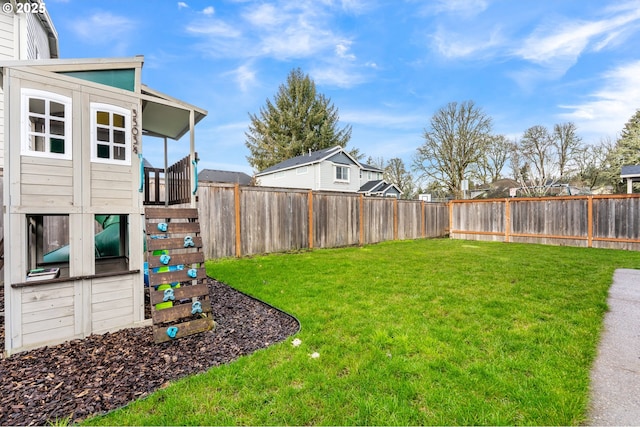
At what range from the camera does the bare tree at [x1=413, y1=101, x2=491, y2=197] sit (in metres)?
21.8

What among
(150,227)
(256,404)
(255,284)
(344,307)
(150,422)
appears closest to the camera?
(150,422)

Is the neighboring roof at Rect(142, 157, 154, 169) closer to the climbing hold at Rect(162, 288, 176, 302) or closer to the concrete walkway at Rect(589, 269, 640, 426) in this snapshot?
the climbing hold at Rect(162, 288, 176, 302)

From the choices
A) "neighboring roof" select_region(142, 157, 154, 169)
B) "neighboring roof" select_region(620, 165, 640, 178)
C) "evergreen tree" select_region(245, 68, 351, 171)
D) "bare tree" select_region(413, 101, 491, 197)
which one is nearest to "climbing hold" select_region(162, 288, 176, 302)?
"neighboring roof" select_region(142, 157, 154, 169)

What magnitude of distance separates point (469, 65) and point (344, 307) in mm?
13825

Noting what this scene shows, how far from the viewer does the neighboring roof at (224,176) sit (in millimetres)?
25797

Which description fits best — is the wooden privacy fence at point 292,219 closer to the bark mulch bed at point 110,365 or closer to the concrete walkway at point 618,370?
the bark mulch bed at point 110,365

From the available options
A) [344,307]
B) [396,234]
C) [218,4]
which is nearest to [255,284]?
[344,307]

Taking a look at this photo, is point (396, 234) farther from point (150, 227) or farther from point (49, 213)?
point (49, 213)

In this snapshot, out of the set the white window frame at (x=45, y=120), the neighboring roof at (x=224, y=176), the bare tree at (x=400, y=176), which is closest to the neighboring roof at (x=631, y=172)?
the bare tree at (x=400, y=176)

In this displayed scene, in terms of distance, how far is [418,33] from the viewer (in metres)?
9.45

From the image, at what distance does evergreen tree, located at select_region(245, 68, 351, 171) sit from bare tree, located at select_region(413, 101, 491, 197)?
921 cm

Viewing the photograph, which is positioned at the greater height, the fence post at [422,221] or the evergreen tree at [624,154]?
the evergreen tree at [624,154]

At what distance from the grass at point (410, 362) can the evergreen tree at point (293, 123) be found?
23.4 meters

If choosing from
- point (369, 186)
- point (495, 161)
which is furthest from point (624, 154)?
point (369, 186)
